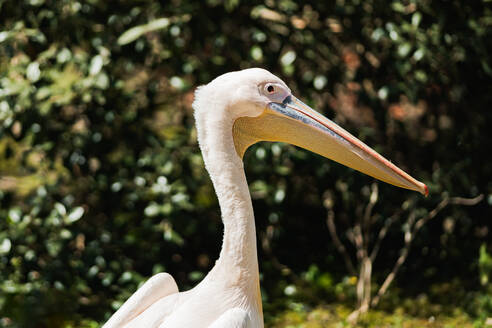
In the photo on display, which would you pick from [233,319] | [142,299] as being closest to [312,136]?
[233,319]

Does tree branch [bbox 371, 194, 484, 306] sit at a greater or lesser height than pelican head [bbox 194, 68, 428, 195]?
lesser

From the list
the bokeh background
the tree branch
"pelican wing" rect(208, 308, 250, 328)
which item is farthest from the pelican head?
the tree branch

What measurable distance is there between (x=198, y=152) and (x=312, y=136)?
168 cm

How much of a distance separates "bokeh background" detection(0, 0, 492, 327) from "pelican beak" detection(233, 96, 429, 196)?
1345mm

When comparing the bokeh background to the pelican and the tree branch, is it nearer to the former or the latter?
the tree branch

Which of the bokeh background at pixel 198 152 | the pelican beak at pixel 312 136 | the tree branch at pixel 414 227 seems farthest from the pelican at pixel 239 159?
the tree branch at pixel 414 227

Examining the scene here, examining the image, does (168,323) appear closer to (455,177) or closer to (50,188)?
(50,188)

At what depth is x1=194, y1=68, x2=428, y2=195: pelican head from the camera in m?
2.22

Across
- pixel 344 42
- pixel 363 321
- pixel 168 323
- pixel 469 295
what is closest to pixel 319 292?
pixel 363 321

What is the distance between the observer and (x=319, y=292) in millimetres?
4109

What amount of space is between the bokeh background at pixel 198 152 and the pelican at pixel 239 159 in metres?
1.36

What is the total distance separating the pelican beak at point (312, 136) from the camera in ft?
7.51

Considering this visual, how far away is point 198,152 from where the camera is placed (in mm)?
3906

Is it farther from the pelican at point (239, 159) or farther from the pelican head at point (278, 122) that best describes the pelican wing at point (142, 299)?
the pelican head at point (278, 122)
